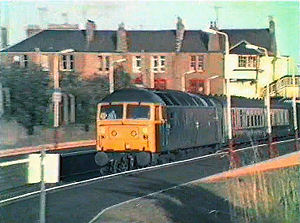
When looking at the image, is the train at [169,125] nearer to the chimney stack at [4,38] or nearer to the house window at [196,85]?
the house window at [196,85]

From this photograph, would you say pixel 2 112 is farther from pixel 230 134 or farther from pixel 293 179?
pixel 293 179

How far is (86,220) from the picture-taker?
6855 mm

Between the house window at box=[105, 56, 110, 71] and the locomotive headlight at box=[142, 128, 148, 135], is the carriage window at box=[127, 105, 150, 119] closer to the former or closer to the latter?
the locomotive headlight at box=[142, 128, 148, 135]

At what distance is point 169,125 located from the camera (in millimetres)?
10977

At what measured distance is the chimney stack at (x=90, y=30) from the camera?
5.94 meters

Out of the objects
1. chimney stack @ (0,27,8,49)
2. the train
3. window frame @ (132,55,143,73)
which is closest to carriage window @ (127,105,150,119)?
the train

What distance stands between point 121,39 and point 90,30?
0.30 metres

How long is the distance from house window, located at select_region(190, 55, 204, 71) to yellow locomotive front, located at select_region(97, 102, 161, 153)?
1.23 metres

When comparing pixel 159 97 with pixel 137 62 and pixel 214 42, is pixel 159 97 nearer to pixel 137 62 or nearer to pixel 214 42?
pixel 137 62

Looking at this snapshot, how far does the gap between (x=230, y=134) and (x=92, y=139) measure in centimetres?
170

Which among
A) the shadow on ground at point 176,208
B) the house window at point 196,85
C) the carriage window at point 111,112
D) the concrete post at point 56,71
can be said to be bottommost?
the shadow on ground at point 176,208

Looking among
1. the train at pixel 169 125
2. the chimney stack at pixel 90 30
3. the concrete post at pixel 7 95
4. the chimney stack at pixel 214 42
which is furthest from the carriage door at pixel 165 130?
the concrete post at pixel 7 95

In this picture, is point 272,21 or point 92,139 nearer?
point 272,21

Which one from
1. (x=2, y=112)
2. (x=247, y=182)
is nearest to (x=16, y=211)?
(x=2, y=112)
